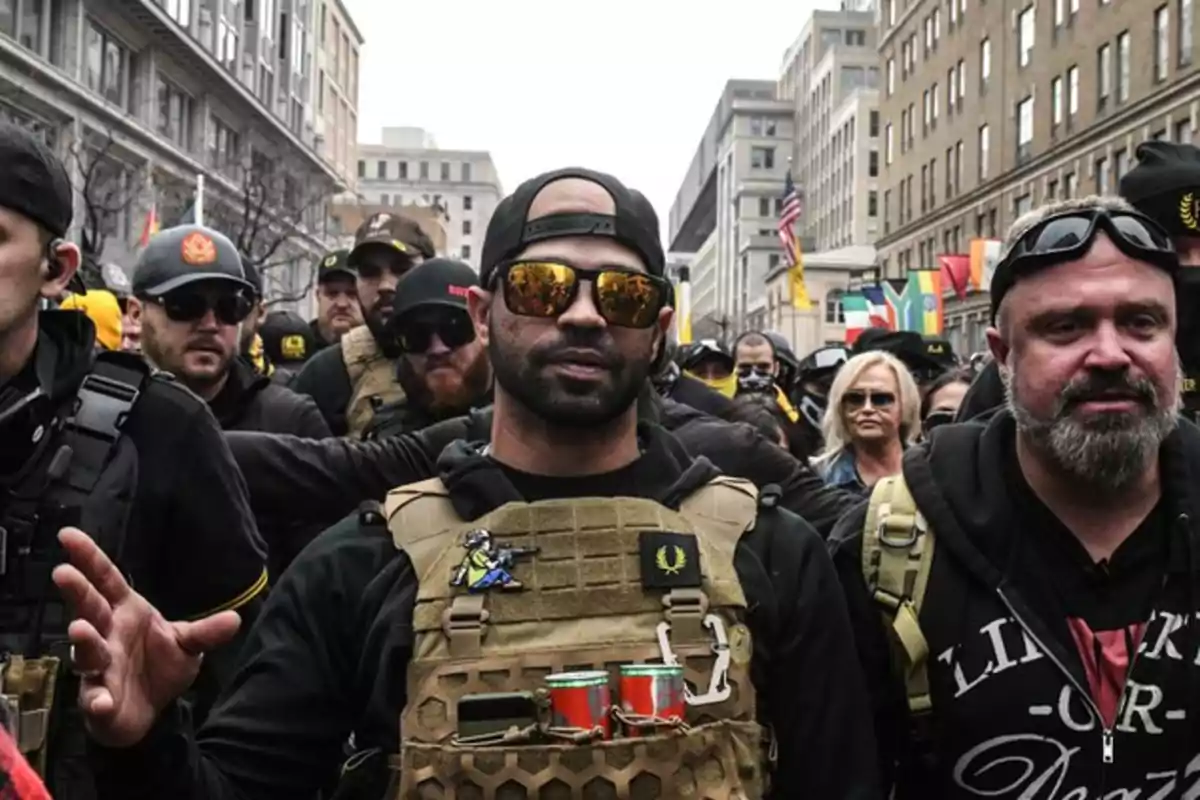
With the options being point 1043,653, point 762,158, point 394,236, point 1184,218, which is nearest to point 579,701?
point 1043,653

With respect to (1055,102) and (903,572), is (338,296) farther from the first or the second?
(1055,102)

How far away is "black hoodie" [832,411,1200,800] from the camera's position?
2.76 m

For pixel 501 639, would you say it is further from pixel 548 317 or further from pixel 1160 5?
pixel 1160 5

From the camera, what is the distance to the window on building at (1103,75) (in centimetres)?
4178

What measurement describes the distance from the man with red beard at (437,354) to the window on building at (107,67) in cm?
3587

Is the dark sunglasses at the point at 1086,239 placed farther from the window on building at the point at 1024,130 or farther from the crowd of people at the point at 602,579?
the window on building at the point at 1024,130

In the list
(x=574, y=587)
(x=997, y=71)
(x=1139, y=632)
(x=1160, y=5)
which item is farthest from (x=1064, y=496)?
(x=997, y=71)

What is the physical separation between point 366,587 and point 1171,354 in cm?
179

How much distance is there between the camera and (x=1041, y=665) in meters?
2.80

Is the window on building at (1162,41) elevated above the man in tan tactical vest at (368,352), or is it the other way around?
the window on building at (1162,41)

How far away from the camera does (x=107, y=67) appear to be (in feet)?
129

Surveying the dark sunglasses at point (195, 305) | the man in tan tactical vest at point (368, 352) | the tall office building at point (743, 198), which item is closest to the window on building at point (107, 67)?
the man in tan tactical vest at point (368, 352)

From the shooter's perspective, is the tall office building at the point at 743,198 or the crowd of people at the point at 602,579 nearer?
the crowd of people at the point at 602,579

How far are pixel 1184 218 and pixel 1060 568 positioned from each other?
69.1 inches
